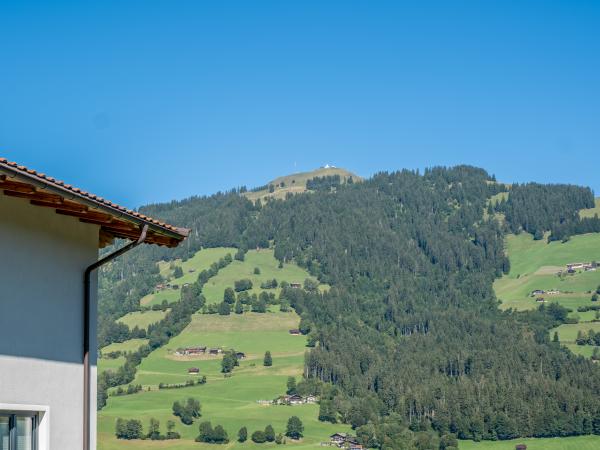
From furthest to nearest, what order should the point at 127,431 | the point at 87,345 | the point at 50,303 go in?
1. the point at 127,431
2. the point at 87,345
3. the point at 50,303

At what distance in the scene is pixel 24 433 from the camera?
1012cm

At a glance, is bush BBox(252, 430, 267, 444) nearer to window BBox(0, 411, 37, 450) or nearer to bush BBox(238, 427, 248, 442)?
bush BBox(238, 427, 248, 442)

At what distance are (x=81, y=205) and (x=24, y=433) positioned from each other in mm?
2093

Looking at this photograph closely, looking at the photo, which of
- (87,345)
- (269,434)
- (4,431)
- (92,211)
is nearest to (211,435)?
(269,434)

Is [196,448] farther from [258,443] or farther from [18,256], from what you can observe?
[18,256]

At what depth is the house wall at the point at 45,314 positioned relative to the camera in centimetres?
991

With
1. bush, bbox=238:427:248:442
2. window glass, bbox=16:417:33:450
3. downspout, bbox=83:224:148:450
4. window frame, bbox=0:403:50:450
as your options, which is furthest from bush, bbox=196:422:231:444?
window glass, bbox=16:417:33:450

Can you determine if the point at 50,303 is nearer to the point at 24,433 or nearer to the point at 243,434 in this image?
the point at 24,433

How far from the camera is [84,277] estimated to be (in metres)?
11.2

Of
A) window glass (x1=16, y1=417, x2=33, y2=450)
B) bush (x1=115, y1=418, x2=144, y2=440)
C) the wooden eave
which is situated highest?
bush (x1=115, y1=418, x2=144, y2=440)

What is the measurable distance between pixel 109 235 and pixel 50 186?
3.08 metres

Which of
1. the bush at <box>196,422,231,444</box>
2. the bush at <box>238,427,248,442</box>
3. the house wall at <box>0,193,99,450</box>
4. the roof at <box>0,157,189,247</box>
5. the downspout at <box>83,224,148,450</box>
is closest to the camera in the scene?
the roof at <box>0,157,189,247</box>

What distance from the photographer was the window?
32.1 ft

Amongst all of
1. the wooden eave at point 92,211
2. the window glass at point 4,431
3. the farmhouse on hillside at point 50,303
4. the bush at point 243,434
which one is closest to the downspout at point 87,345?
the farmhouse on hillside at point 50,303
